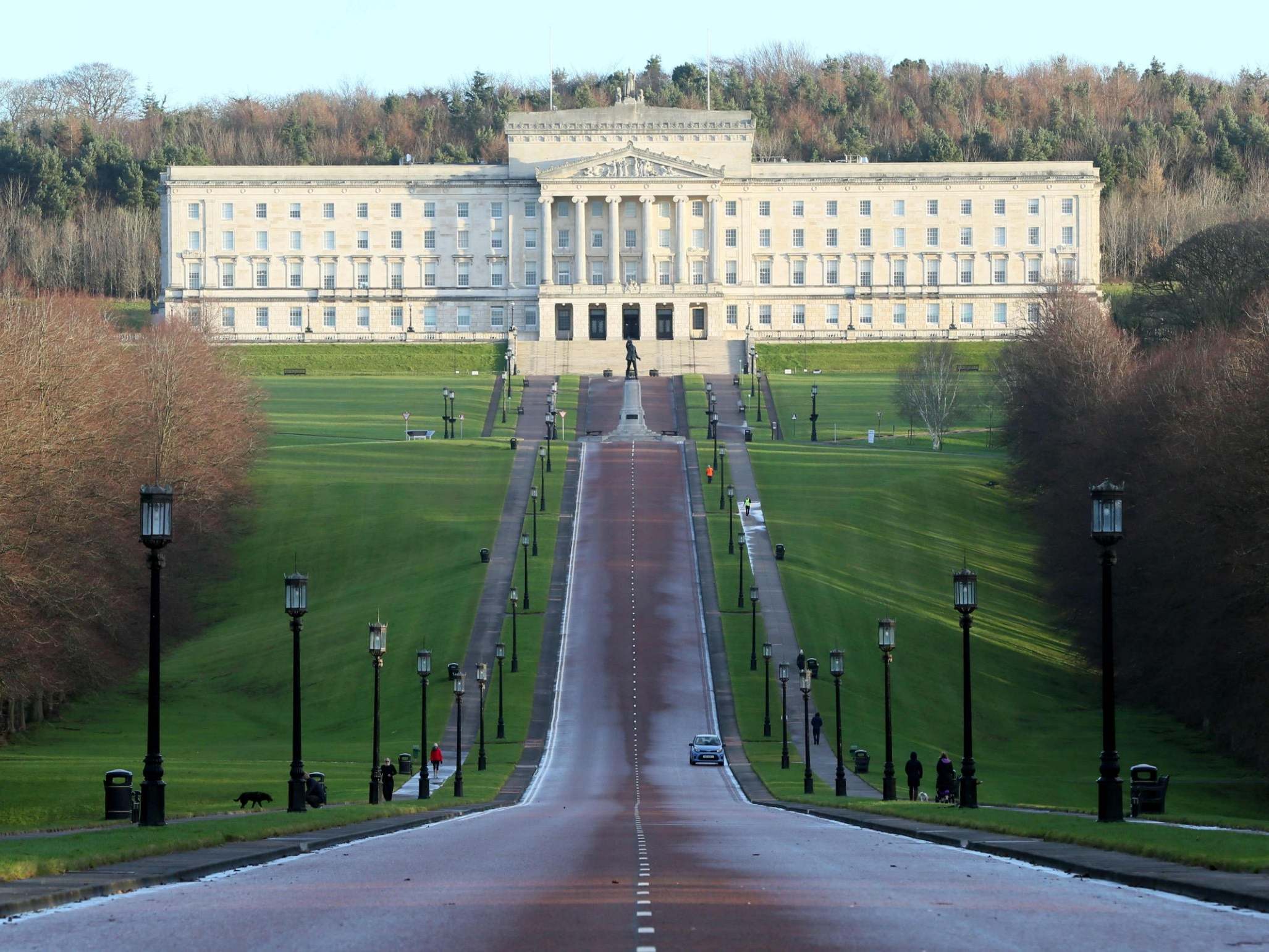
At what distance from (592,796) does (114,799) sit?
57.5 ft

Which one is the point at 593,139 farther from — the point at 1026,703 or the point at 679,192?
the point at 1026,703

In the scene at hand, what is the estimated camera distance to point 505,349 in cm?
17138

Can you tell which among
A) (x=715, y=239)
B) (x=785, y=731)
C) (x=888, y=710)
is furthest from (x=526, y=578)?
(x=715, y=239)

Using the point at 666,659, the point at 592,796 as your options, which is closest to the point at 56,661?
the point at 592,796

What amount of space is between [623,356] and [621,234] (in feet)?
90.8

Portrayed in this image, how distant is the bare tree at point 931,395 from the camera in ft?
422

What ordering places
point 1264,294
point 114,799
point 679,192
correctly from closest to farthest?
point 114,799, point 1264,294, point 679,192

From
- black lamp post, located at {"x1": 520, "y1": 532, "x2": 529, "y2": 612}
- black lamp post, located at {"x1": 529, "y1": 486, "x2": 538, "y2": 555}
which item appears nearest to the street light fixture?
black lamp post, located at {"x1": 520, "y1": 532, "x2": 529, "y2": 612}

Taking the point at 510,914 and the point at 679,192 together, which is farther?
the point at 679,192

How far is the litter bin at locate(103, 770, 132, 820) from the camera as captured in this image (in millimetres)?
34875

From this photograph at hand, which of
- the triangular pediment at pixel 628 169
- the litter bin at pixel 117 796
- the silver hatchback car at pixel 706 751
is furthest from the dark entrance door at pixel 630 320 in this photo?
the litter bin at pixel 117 796

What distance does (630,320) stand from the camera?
18988cm

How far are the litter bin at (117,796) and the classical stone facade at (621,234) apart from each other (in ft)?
517

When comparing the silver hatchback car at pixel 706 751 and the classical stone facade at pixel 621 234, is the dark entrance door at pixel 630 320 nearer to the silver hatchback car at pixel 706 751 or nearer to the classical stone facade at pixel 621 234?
the classical stone facade at pixel 621 234
